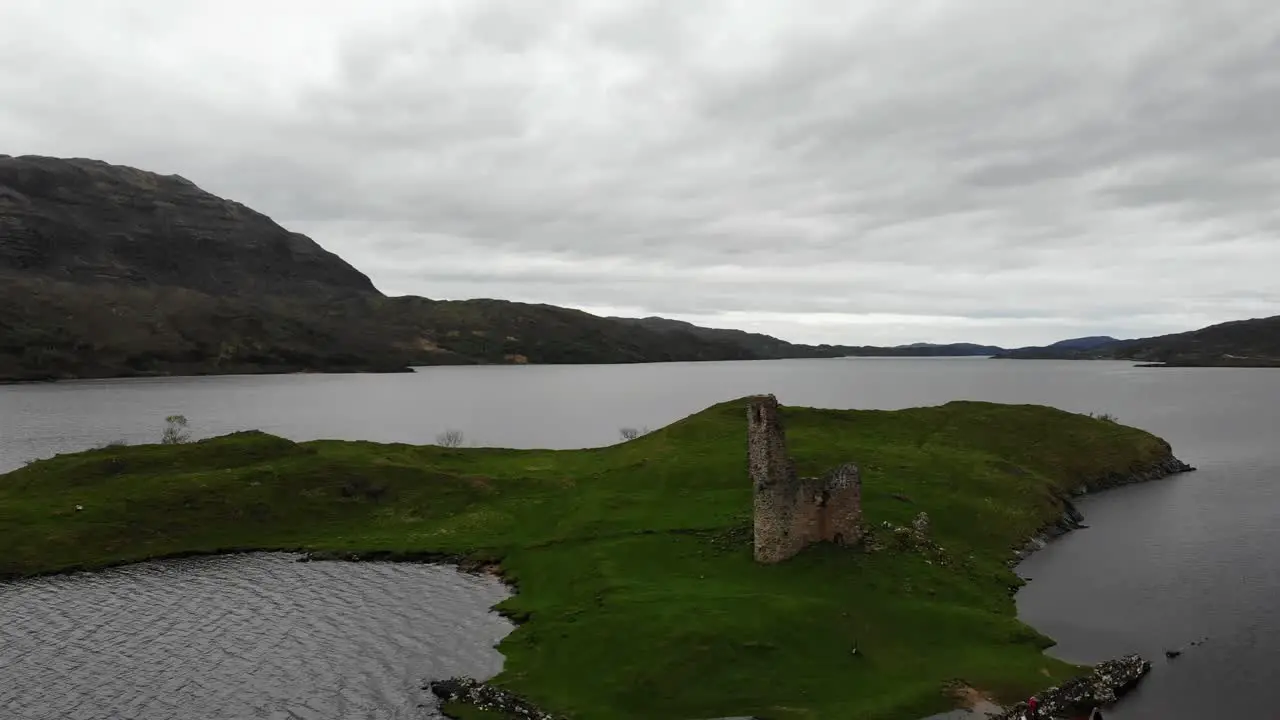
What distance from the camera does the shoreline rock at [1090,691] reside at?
36.8 metres

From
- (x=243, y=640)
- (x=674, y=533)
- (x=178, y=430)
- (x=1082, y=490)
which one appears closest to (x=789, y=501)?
(x=674, y=533)

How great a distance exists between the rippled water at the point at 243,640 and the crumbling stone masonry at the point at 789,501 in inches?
730

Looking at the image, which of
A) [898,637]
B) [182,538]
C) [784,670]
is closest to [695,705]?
[784,670]

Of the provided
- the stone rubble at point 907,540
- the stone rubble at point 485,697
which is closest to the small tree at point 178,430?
the stone rubble at point 485,697

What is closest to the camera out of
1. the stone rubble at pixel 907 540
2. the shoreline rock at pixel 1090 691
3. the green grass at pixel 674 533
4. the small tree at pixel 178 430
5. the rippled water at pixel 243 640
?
the shoreline rock at pixel 1090 691

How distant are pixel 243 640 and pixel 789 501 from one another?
35.8 m

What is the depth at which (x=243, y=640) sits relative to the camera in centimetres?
4869

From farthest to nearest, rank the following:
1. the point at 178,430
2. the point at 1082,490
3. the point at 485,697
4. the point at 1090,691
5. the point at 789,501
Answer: the point at 178,430 → the point at 1082,490 → the point at 789,501 → the point at 1090,691 → the point at 485,697

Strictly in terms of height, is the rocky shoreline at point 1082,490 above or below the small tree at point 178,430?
below

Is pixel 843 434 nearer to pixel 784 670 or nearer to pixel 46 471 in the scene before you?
pixel 784 670

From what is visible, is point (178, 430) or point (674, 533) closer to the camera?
point (674, 533)

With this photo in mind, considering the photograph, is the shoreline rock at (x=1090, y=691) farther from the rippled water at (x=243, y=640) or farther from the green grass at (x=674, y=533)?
the rippled water at (x=243, y=640)

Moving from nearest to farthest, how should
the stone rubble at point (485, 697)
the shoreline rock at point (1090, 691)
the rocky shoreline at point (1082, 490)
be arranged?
the shoreline rock at point (1090, 691) → the stone rubble at point (485, 697) → the rocky shoreline at point (1082, 490)

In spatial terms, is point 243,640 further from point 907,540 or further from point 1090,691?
point 1090,691
